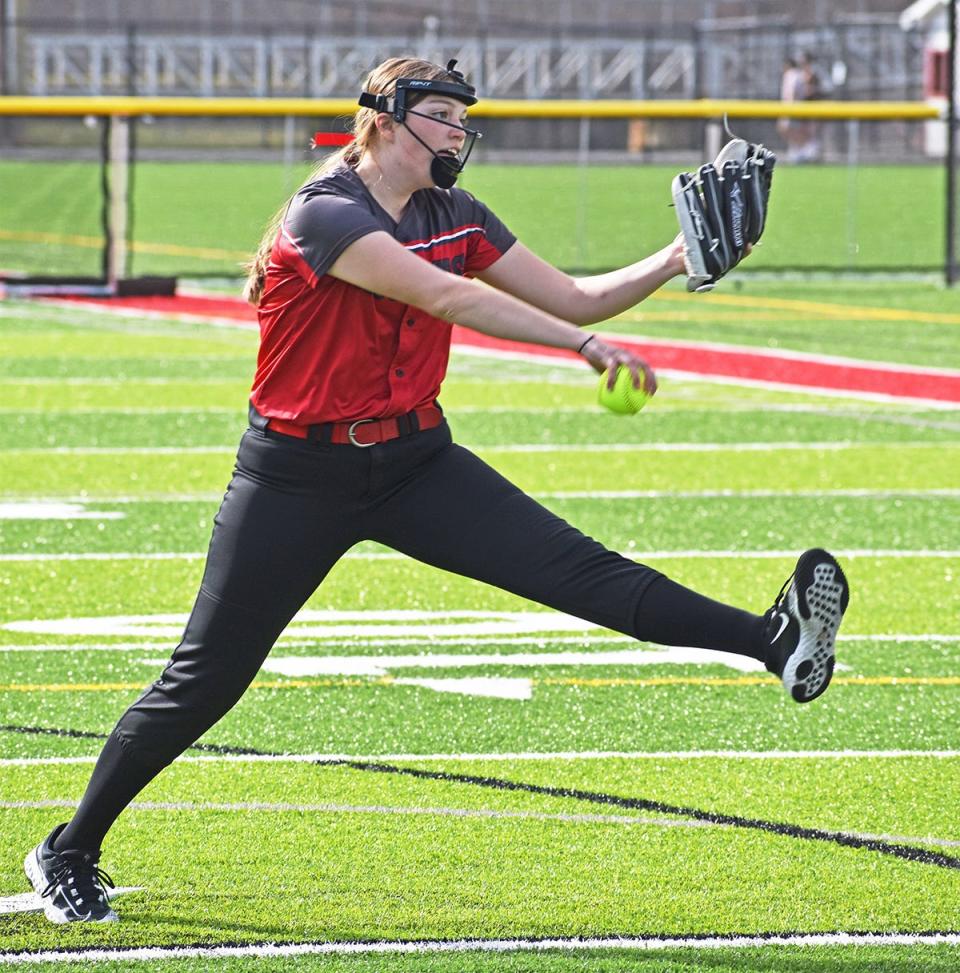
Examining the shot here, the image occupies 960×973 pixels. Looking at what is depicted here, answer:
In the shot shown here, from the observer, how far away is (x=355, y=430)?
4434 mm

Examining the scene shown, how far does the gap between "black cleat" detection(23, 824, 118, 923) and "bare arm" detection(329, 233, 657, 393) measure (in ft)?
4.68

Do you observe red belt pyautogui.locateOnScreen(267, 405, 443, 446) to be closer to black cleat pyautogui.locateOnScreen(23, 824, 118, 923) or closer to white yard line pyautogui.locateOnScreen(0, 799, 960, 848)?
black cleat pyautogui.locateOnScreen(23, 824, 118, 923)

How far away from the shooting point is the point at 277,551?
4.41m

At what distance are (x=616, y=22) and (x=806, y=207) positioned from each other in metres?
19.1

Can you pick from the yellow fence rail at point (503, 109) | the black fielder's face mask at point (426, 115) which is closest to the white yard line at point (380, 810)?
the black fielder's face mask at point (426, 115)

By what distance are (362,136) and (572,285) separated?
0.68 meters

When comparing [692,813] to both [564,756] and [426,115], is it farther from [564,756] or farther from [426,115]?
[426,115]

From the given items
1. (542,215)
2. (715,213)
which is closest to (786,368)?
(715,213)

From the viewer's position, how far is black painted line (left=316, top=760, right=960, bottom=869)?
4.99 metres

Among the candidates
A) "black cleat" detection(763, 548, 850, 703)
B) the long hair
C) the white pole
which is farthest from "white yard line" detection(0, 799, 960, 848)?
the white pole

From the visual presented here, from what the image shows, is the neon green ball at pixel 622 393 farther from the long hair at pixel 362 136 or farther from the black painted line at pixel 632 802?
the black painted line at pixel 632 802

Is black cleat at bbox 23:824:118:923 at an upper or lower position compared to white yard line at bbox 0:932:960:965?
upper

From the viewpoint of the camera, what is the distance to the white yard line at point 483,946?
4.28 metres

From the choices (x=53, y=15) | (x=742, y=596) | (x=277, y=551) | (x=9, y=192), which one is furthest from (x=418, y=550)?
(x=53, y=15)
